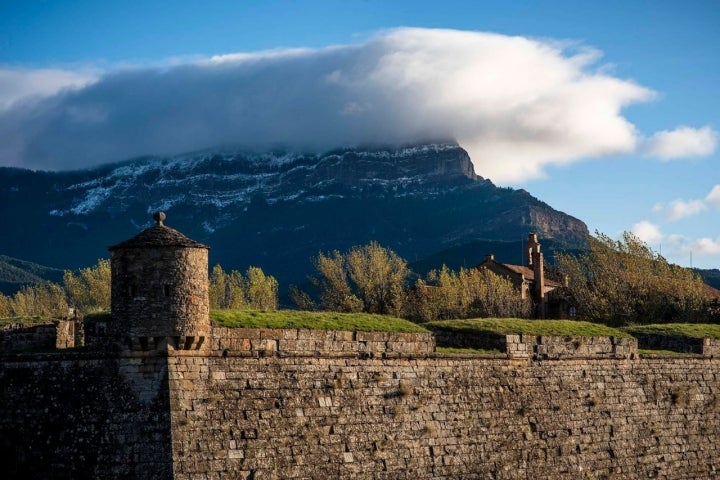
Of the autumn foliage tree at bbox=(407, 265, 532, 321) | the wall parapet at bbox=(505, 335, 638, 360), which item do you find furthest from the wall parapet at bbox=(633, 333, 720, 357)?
the autumn foliage tree at bbox=(407, 265, 532, 321)

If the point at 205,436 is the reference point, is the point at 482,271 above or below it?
above

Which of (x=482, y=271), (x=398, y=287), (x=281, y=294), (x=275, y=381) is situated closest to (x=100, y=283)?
(x=398, y=287)

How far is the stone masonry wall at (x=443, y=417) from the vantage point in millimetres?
26406

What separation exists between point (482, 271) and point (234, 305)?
869 inches

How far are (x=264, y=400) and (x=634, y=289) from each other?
4786cm

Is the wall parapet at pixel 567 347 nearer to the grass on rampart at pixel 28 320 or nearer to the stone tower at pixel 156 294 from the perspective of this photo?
the stone tower at pixel 156 294

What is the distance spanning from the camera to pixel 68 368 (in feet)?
85.7

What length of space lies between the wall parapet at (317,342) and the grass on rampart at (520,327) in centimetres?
340

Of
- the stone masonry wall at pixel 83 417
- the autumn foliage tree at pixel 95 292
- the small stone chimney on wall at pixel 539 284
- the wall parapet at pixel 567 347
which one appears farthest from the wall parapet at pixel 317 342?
the small stone chimney on wall at pixel 539 284

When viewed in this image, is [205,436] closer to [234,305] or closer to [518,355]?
[518,355]

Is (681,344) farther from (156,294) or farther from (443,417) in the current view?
(156,294)

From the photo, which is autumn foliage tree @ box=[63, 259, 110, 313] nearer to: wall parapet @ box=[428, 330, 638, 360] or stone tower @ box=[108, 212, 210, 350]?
wall parapet @ box=[428, 330, 638, 360]

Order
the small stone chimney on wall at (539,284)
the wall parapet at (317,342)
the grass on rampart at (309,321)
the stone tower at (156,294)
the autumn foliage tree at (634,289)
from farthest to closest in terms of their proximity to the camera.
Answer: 1. the small stone chimney on wall at (539,284)
2. the autumn foliage tree at (634,289)
3. the grass on rampart at (309,321)
4. the wall parapet at (317,342)
5. the stone tower at (156,294)

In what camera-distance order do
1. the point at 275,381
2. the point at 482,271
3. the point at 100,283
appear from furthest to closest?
the point at 482,271 → the point at 100,283 → the point at 275,381
